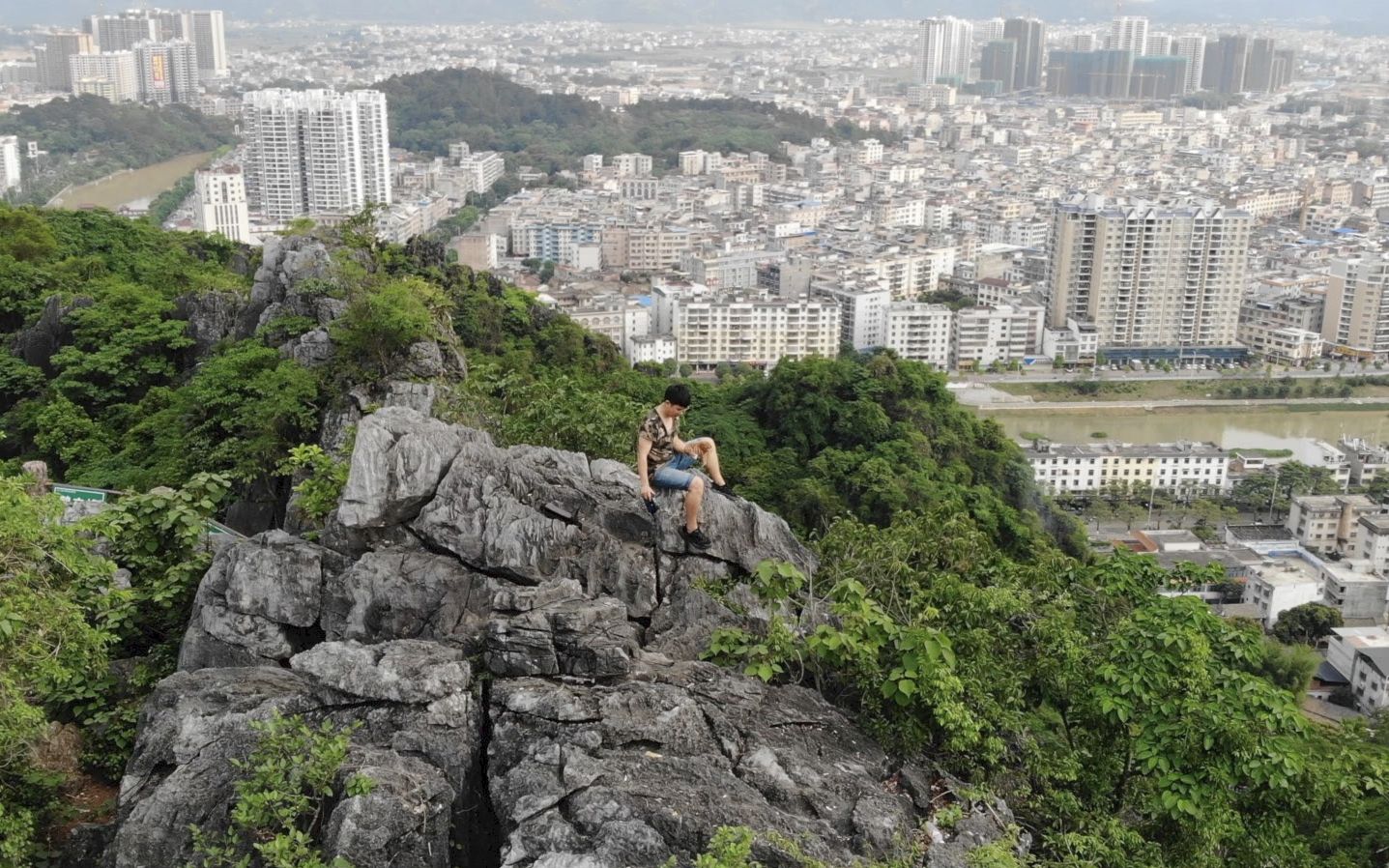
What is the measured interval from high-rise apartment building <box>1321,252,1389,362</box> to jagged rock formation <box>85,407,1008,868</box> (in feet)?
64.1

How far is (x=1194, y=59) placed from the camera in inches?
2201

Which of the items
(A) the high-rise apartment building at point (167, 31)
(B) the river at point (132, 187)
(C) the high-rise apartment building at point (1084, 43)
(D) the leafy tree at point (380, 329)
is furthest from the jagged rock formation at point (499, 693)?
(C) the high-rise apartment building at point (1084, 43)

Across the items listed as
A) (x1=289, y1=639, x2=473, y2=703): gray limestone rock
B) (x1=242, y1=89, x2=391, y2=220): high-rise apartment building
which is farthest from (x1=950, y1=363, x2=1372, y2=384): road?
(x1=289, y1=639, x2=473, y2=703): gray limestone rock

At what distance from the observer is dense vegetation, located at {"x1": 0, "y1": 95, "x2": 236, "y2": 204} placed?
30.6 meters

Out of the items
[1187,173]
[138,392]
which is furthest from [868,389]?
[1187,173]

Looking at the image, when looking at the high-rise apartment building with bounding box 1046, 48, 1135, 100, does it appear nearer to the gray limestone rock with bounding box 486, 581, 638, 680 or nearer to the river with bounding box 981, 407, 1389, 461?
the river with bounding box 981, 407, 1389, 461

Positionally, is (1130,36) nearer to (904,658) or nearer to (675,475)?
(675,475)

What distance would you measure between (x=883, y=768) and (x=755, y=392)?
7.92 metres

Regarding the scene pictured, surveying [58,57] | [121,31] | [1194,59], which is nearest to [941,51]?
[1194,59]

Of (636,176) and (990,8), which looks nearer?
(636,176)

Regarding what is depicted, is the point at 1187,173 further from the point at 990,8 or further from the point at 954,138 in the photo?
the point at 990,8

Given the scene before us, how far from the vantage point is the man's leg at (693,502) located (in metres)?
2.94

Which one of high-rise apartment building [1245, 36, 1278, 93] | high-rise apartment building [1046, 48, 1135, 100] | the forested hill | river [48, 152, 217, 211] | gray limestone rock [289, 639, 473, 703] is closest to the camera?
gray limestone rock [289, 639, 473, 703]

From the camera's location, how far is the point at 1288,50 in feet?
195
